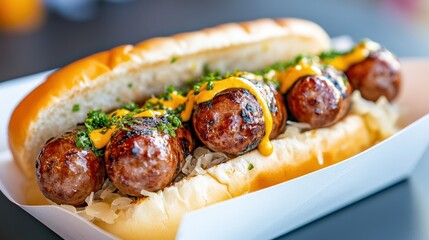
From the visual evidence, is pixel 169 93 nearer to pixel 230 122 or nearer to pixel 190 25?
pixel 230 122

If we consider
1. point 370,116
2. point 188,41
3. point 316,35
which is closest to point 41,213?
point 188,41

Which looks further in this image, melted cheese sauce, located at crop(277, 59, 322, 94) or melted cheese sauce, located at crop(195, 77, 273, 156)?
melted cheese sauce, located at crop(277, 59, 322, 94)

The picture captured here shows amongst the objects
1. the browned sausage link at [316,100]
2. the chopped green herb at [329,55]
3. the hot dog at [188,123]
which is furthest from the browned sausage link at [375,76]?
the browned sausage link at [316,100]

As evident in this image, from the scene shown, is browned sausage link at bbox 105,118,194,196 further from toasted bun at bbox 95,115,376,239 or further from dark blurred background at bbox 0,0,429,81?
dark blurred background at bbox 0,0,429,81

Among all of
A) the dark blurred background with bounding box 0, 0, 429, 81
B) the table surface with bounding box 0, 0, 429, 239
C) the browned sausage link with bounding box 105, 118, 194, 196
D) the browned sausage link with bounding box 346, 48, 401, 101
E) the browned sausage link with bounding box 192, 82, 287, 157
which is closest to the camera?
the browned sausage link with bounding box 105, 118, 194, 196

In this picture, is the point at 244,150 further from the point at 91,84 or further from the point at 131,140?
the point at 91,84

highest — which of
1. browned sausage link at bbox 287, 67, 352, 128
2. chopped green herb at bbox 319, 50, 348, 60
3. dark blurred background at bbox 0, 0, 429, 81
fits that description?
chopped green herb at bbox 319, 50, 348, 60

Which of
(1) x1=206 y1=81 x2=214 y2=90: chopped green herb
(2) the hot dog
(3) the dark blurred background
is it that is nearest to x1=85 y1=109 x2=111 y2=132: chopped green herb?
(2) the hot dog
